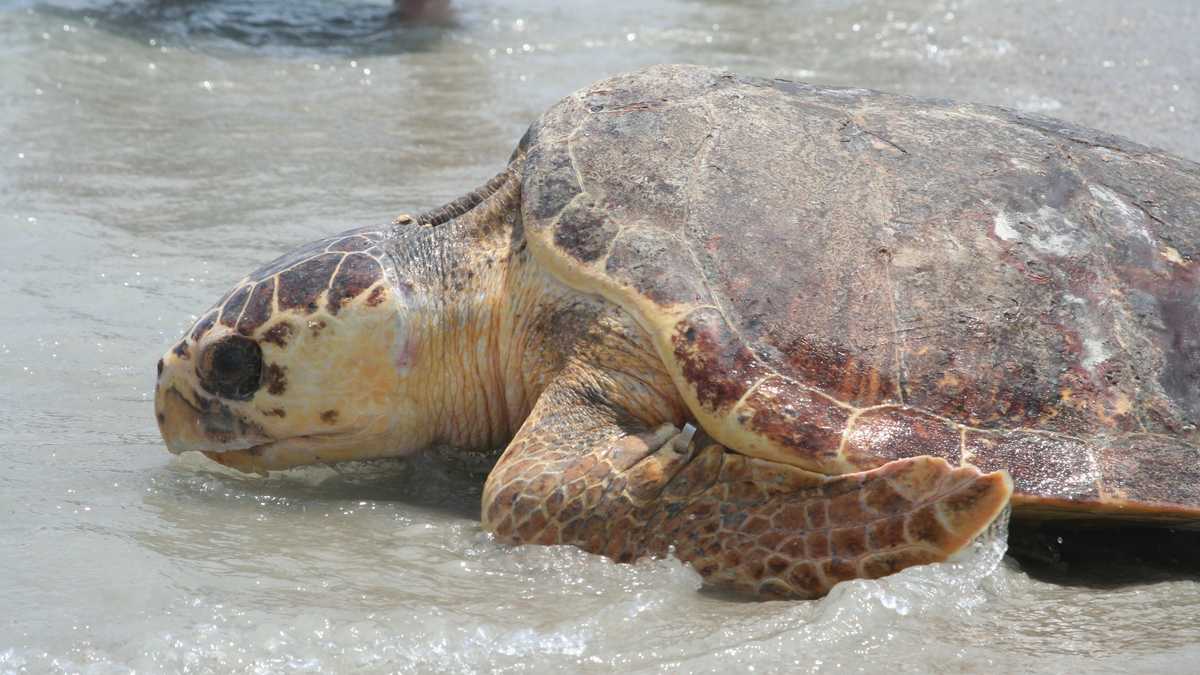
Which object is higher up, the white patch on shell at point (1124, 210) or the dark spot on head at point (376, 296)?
the white patch on shell at point (1124, 210)

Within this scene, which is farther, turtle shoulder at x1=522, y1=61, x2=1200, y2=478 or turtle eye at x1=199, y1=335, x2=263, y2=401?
turtle eye at x1=199, y1=335, x2=263, y2=401

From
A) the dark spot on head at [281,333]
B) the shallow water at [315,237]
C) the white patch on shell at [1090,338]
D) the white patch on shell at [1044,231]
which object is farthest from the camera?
the dark spot on head at [281,333]

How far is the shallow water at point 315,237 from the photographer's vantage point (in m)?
2.07

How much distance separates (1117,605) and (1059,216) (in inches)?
33.0

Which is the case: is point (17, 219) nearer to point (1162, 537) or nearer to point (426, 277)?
point (426, 277)

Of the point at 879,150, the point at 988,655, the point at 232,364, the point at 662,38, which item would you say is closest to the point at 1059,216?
the point at 879,150

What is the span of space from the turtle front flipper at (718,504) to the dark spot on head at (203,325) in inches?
31.5

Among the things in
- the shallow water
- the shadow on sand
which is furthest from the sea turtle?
the shadow on sand

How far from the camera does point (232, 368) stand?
292 cm

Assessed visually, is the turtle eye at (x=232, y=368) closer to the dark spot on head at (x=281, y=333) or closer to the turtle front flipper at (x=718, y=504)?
the dark spot on head at (x=281, y=333)

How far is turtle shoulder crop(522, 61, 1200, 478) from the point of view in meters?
2.45

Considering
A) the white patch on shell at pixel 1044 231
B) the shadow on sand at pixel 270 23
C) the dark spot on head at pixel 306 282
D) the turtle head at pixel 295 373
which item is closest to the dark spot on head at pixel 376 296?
the turtle head at pixel 295 373

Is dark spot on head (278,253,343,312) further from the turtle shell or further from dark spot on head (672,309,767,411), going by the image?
dark spot on head (672,309,767,411)

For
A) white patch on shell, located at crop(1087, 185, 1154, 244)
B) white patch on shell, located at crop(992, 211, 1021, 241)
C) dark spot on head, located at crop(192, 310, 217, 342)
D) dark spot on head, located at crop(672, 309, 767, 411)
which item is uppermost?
white patch on shell, located at crop(1087, 185, 1154, 244)
